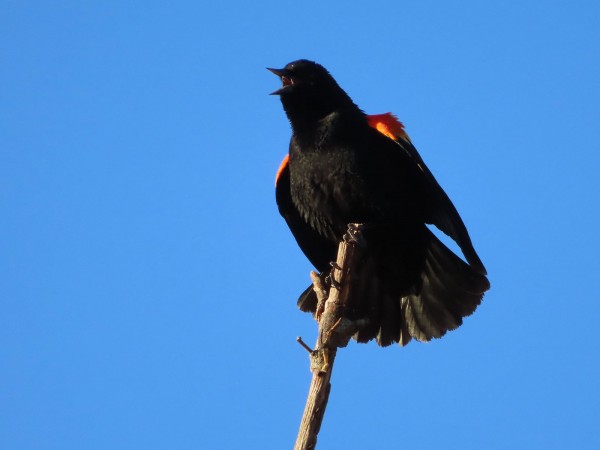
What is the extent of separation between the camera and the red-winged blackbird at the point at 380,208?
5637 mm

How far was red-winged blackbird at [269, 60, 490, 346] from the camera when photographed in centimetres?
564

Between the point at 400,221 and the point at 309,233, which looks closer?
the point at 400,221

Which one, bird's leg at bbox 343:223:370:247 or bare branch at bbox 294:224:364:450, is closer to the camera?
bare branch at bbox 294:224:364:450

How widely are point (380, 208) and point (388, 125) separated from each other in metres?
0.68

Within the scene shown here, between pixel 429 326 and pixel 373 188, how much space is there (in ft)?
3.70

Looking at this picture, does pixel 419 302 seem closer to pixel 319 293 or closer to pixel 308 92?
pixel 319 293

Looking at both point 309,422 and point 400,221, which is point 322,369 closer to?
point 309,422

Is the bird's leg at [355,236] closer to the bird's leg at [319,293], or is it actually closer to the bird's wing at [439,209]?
the bird's leg at [319,293]

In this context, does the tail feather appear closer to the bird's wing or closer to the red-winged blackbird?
the red-winged blackbird

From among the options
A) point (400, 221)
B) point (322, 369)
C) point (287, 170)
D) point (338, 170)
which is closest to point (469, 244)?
point (400, 221)

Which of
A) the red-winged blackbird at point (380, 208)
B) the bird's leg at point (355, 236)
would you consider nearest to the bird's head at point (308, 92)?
the red-winged blackbird at point (380, 208)

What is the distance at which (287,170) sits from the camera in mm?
6301

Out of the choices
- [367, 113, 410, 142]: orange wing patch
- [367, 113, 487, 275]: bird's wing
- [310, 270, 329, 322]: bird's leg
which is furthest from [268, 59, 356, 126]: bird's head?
[310, 270, 329, 322]: bird's leg

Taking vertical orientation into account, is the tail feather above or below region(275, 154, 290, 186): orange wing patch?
below
